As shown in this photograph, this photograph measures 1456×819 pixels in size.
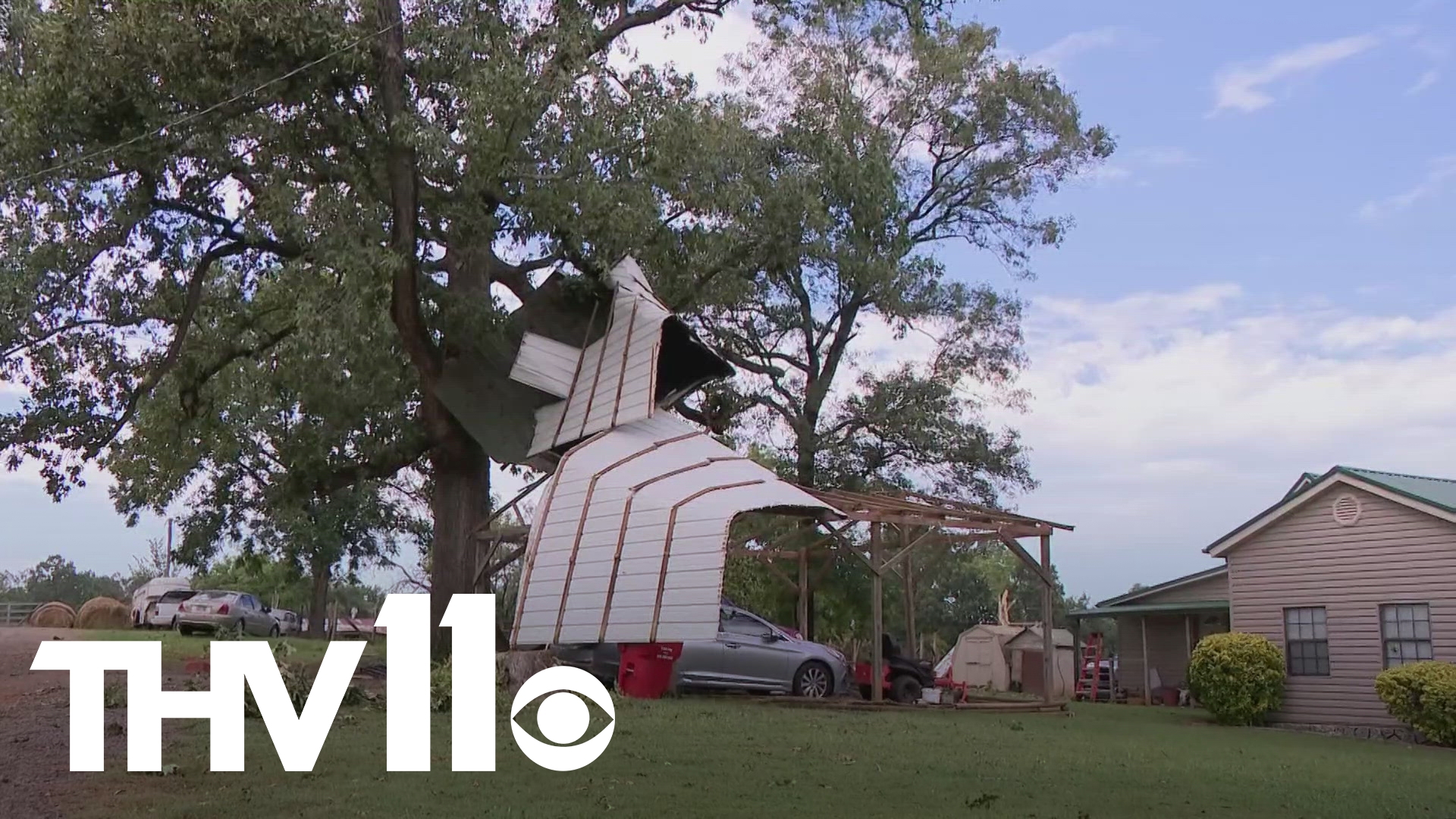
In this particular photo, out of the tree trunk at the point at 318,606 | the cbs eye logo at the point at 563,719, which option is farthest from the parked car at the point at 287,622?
the cbs eye logo at the point at 563,719

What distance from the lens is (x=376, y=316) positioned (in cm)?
1622

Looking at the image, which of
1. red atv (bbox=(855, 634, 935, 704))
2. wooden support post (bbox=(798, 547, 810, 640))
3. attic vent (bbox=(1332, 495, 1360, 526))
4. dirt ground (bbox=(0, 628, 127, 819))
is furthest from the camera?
wooden support post (bbox=(798, 547, 810, 640))

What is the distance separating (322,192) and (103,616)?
19.9m

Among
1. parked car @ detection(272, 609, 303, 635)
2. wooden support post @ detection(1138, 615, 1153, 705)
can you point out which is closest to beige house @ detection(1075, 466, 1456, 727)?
wooden support post @ detection(1138, 615, 1153, 705)

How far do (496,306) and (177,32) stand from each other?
6080 mm

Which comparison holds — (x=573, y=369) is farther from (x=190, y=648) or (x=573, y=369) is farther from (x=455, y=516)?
(x=190, y=648)

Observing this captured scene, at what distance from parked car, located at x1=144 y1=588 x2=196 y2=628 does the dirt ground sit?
16514mm

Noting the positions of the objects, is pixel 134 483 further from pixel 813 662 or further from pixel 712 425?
pixel 813 662

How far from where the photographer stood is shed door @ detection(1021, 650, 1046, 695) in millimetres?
31734

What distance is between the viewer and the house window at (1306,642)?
20641 mm

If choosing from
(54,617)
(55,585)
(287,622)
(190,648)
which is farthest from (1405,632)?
(55,585)

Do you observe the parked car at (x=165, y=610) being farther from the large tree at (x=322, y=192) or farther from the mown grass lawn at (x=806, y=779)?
the mown grass lawn at (x=806, y=779)

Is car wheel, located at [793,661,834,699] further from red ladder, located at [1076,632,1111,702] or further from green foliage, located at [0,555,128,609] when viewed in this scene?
green foliage, located at [0,555,128,609]

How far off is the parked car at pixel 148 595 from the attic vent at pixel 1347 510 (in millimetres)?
26605
